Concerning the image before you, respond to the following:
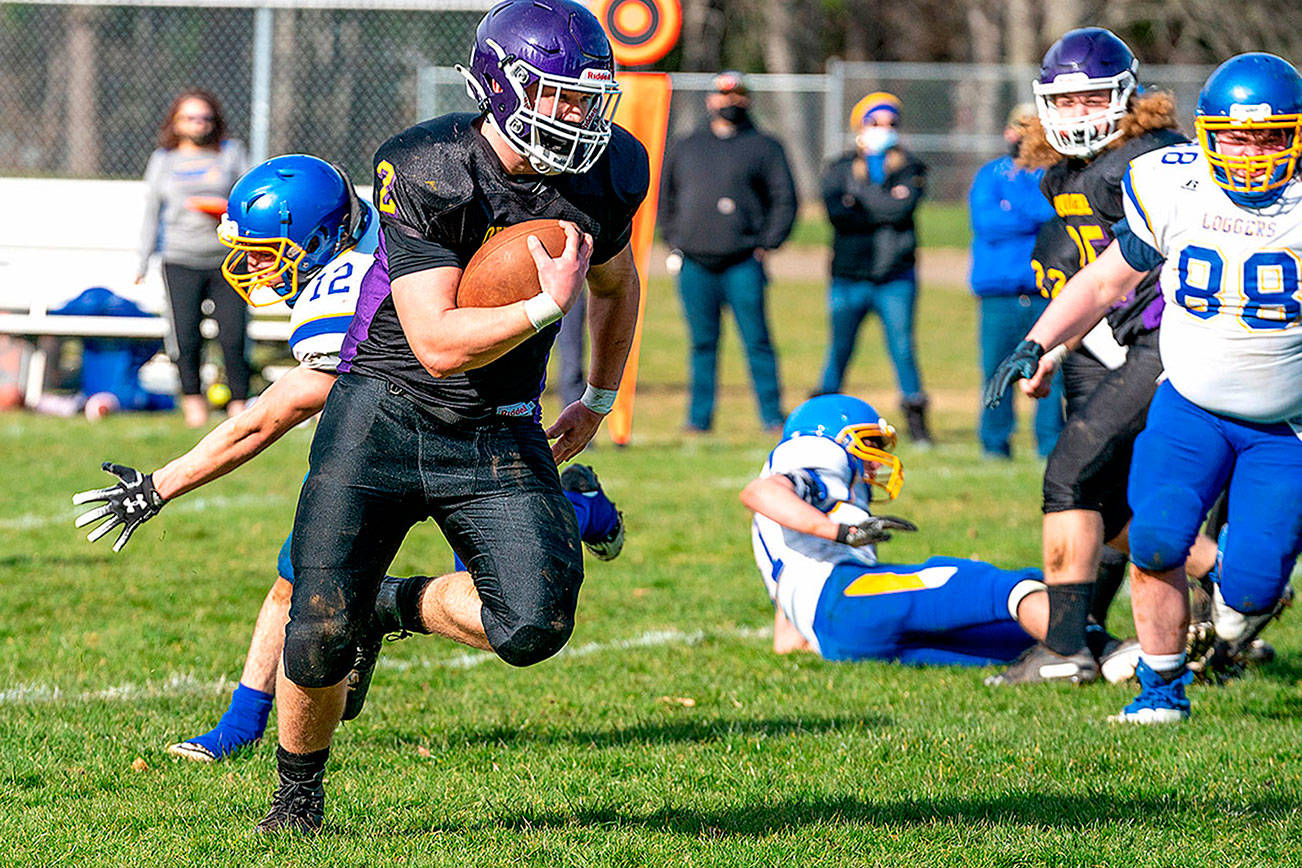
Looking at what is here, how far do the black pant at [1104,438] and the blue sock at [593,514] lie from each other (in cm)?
139

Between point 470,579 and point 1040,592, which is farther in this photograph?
point 1040,592

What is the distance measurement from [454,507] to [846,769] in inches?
52.9

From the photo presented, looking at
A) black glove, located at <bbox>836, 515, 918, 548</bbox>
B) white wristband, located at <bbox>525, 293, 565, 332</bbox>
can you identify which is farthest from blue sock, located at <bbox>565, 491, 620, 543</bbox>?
white wristband, located at <bbox>525, 293, 565, 332</bbox>

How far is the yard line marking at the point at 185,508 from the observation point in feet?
25.5

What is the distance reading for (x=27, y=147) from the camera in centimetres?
1586

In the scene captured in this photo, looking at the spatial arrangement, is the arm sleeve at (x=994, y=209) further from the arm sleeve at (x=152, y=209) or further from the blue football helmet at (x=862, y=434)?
the arm sleeve at (x=152, y=209)

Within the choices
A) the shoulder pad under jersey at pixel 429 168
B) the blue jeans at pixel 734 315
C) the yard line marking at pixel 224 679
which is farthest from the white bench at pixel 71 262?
the shoulder pad under jersey at pixel 429 168

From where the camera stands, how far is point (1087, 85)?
508cm

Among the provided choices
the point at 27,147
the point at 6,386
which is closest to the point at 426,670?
the point at 6,386

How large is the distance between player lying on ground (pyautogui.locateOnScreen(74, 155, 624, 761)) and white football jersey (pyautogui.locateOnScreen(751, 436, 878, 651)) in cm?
152

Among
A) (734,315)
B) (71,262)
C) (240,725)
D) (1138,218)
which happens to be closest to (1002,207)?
(734,315)

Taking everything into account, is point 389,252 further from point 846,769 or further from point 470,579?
point 846,769

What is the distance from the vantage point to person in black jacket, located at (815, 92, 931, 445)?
1070cm

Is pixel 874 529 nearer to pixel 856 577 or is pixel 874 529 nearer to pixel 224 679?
pixel 856 577
